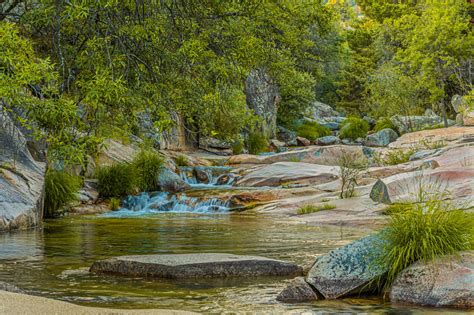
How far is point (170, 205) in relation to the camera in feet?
70.7

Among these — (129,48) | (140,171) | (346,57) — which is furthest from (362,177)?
(346,57)

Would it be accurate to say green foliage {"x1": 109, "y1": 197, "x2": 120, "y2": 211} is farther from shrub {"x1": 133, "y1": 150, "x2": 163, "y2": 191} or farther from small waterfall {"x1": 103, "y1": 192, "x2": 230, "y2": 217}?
shrub {"x1": 133, "y1": 150, "x2": 163, "y2": 191}

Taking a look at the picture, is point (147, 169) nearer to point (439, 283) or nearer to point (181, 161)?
point (181, 161)

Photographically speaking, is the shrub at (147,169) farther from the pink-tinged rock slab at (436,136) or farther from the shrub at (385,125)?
the shrub at (385,125)

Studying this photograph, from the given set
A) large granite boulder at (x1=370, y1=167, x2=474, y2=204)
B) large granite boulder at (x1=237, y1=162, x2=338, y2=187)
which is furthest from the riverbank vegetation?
large granite boulder at (x1=237, y1=162, x2=338, y2=187)

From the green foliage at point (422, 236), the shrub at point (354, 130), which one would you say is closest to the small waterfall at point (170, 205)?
the green foliage at point (422, 236)

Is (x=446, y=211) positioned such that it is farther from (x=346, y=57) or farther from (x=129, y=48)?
(x=346, y=57)

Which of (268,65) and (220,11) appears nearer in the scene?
(220,11)

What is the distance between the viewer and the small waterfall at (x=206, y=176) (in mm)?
25578

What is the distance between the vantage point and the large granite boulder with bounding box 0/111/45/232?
15.1 m

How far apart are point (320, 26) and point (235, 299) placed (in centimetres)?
695

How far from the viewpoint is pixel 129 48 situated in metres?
9.34

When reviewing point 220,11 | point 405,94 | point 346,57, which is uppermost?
point 346,57

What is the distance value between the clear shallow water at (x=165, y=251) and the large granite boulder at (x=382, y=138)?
78.8 ft
